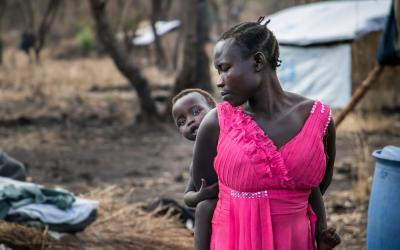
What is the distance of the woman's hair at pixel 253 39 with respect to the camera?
2.27m

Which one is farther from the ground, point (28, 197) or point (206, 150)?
point (206, 150)

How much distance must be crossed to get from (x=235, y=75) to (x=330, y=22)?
11.3 m

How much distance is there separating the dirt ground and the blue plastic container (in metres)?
1.58

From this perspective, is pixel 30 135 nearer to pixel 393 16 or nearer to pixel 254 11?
pixel 393 16

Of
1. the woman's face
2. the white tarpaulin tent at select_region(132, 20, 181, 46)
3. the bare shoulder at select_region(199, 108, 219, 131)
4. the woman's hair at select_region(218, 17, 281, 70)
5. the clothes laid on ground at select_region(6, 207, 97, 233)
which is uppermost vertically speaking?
the woman's hair at select_region(218, 17, 281, 70)

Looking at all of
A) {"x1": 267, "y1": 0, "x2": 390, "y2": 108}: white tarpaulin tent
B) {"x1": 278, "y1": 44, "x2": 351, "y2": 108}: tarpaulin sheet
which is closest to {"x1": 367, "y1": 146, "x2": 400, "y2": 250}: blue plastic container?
{"x1": 267, "y1": 0, "x2": 390, "y2": 108}: white tarpaulin tent

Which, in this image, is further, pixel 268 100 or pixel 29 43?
pixel 29 43

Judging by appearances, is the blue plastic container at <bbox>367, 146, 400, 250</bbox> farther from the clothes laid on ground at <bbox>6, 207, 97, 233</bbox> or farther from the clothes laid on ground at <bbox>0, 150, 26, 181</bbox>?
the clothes laid on ground at <bbox>0, 150, 26, 181</bbox>

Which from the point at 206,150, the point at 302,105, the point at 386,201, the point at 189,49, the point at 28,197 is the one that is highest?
the point at 302,105

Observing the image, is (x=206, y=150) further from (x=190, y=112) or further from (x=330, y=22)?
(x=330, y=22)

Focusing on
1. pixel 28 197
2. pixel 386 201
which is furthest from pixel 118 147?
pixel 386 201

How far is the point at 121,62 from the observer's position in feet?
38.4

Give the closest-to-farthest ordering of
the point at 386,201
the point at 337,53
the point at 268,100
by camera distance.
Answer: the point at 268,100
the point at 386,201
the point at 337,53

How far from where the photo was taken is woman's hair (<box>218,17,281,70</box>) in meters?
2.27
